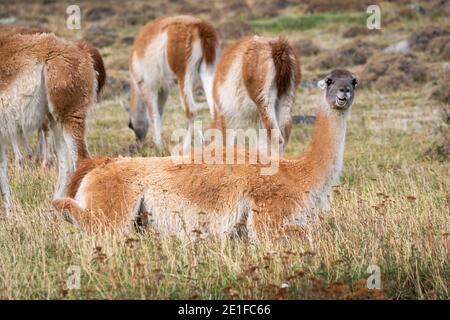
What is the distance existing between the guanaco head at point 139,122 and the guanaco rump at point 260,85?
10.6 feet

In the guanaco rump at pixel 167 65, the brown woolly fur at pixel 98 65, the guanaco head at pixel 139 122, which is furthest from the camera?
the guanaco head at pixel 139 122

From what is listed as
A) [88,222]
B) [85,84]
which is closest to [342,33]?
[85,84]

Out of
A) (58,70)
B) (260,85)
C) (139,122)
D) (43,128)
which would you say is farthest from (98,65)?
(139,122)

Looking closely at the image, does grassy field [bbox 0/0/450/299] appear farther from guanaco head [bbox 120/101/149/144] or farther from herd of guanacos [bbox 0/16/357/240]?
guanaco head [bbox 120/101/149/144]

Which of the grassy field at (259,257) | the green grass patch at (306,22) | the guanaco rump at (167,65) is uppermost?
the green grass patch at (306,22)

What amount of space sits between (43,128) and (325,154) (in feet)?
19.3

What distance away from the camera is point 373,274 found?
18.8ft

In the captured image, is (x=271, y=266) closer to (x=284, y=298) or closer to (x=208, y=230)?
(x=284, y=298)

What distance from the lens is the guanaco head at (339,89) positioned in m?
6.77

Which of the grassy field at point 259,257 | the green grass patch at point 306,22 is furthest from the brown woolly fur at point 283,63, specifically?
the green grass patch at point 306,22

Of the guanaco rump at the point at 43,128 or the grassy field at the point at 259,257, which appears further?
the guanaco rump at the point at 43,128

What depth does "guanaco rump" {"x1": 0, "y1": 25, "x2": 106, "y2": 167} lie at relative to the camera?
8266mm

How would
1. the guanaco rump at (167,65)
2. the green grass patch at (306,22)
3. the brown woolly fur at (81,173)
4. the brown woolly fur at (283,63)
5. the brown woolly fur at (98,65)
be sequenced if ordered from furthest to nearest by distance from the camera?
the green grass patch at (306,22), the guanaco rump at (167,65), the brown woolly fur at (283,63), the brown woolly fur at (98,65), the brown woolly fur at (81,173)

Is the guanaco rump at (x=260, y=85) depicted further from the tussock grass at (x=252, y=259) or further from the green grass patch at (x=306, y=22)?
the green grass patch at (x=306, y=22)
